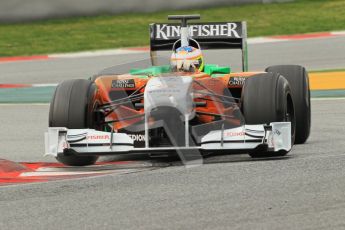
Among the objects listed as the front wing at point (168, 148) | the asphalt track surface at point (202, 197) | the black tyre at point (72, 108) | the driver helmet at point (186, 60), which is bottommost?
the asphalt track surface at point (202, 197)

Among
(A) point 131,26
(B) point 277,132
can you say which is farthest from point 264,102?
(A) point 131,26

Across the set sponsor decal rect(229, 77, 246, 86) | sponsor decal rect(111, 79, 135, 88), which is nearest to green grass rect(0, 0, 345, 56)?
sponsor decal rect(111, 79, 135, 88)

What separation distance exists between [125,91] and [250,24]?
527 inches

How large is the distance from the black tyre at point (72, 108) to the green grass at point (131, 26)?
12.3m

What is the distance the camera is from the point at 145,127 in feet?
30.9

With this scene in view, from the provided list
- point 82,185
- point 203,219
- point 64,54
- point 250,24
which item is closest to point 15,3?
point 64,54

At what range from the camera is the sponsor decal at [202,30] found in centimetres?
1169

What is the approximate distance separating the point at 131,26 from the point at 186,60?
44.2 ft

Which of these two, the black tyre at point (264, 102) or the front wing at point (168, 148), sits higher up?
the black tyre at point (264, 102)

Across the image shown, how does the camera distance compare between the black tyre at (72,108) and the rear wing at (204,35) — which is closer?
the black tyre at (72,108)

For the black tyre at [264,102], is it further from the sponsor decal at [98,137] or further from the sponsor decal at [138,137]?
the sponsor decal at [98,137]

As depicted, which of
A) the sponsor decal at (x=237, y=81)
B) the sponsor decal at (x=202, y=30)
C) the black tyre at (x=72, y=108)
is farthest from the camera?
the sponsor decal at (x=202, y=30)

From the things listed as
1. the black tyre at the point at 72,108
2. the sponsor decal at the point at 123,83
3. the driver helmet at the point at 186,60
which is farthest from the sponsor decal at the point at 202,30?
the black tyre at the point at 72,108

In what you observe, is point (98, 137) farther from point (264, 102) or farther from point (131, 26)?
point (131, 26)
